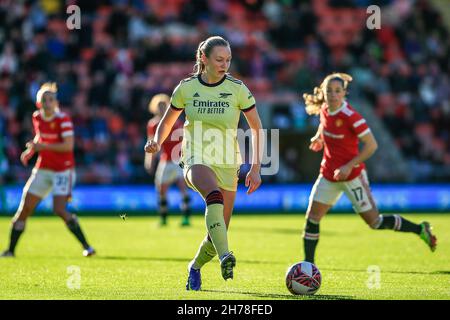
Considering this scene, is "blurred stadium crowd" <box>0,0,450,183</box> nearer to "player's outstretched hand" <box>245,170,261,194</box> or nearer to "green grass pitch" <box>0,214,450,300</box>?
"green grass pitch" <box>0,214,450,300</box>

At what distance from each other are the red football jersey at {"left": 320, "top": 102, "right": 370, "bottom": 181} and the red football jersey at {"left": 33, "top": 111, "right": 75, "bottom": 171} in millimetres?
3851

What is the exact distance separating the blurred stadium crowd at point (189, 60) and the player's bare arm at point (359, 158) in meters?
13.6

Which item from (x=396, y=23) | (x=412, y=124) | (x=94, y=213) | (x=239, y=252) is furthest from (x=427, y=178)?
(x=239, y=252)

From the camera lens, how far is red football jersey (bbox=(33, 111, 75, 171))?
43.0ft

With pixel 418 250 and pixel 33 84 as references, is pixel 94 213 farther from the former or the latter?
pixel 418 250

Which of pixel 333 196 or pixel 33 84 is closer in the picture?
pixel 333 196

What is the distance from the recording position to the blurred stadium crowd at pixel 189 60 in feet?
81.8

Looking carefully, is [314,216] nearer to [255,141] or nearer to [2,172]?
[255,141]

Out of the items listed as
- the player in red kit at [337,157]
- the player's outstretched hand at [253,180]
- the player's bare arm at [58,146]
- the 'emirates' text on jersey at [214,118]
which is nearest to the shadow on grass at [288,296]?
the player's outstretched hand at [253,180]

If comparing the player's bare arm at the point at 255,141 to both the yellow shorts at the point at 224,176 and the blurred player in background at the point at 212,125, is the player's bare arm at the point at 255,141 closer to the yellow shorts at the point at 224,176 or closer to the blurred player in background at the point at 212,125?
the blurred player in background at the point at 212,125

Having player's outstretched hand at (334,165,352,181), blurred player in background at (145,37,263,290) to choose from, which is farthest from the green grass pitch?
player's outstretched hand at (334,165,352,181)

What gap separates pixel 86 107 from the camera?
2534 cm

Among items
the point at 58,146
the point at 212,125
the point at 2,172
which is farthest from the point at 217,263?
the point at 2,172
